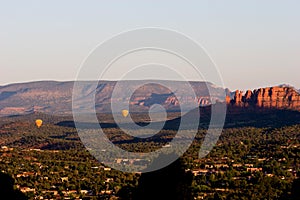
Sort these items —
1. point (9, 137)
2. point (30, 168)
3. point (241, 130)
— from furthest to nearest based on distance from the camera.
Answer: point (9, 137)
point (241, 130)
point (30, 168)

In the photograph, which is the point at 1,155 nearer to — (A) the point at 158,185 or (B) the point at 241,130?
(B) the point at 241,130

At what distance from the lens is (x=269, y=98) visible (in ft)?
592

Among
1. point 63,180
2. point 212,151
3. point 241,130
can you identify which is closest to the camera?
point 63,180

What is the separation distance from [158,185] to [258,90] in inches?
5890

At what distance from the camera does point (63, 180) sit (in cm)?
8962

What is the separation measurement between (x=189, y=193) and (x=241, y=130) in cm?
12006

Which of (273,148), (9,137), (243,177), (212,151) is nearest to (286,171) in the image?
(243,177)

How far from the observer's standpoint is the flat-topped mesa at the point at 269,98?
180125mm

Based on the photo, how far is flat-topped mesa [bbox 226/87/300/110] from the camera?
18012 centimetres

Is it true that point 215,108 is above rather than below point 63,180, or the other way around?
above

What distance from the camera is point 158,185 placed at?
3894cm

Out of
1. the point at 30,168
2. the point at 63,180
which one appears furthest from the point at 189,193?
the point at 30,168

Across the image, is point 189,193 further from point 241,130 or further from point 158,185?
point 241,130

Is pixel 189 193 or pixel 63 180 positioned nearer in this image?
pixel 189 193
